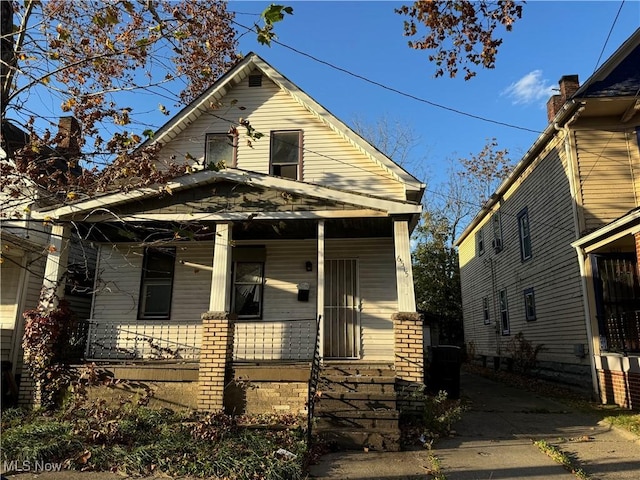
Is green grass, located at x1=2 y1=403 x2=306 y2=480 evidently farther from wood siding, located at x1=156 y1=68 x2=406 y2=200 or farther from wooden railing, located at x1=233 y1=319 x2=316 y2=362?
wood siding, located at x1=156 y1=68 x2=406 y2=200

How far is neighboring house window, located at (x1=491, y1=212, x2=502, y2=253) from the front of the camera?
17953mm

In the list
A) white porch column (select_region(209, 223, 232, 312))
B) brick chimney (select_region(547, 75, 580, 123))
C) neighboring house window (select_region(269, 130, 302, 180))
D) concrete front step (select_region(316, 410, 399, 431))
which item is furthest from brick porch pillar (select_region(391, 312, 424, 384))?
brick chimney (select_region(547, 75, 580, 123))

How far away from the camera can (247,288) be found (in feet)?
34.4

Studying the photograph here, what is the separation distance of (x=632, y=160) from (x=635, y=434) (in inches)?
272

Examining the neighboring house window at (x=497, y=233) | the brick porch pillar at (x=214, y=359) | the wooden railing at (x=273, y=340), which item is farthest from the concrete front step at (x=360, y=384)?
the neighboring house window at (x=497, y=233)

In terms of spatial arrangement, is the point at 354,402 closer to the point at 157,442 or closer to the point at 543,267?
the point at 157,442

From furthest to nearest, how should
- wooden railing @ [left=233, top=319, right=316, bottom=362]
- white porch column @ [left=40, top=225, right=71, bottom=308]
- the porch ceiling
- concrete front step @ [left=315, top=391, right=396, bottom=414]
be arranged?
wooden railing @ [left=233, top=319, right=316, bottom=362] → the porch ceiling → white porch column @ [left=40, top=225, right=71, bottom=308] → concrete front step @ [left=315, top=391, right=396, bottom=414]

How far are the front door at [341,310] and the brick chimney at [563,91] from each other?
27.7 ft

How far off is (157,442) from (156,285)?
500cm

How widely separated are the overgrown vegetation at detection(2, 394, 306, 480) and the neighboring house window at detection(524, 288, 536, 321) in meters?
9.90

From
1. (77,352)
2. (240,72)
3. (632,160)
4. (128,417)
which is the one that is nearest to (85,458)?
(128,417)

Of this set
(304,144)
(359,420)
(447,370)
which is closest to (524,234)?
(447,370)

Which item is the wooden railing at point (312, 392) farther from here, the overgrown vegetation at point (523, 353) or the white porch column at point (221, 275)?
the overgrown vegetation at point (523, 353)

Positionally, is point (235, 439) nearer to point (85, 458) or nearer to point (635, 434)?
point (85, 458)
